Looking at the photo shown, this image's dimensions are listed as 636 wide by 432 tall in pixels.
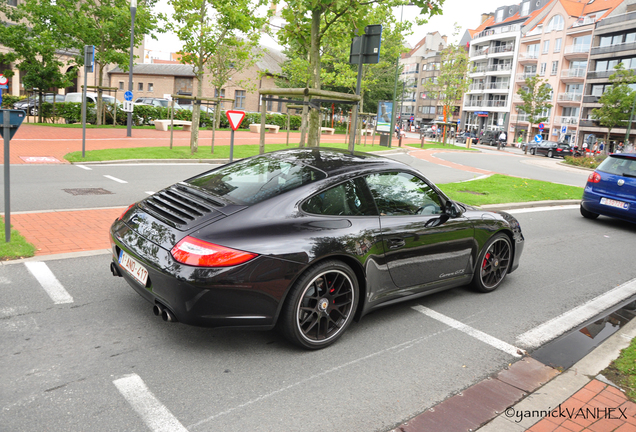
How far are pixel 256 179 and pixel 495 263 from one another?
9.31 ft

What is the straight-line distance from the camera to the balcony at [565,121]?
64.6 meters

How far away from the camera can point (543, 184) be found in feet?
53.5

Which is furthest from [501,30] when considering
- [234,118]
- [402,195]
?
[402,195]

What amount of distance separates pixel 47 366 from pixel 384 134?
3254 cm

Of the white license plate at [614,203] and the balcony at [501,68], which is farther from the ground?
the balcony at [501,68]

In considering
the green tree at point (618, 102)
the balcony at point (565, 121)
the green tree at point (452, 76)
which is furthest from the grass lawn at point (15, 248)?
the balcony at point (565, 121)

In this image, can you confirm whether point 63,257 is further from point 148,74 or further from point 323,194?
point 148,74

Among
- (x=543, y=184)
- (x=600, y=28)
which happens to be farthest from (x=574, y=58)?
(x=543, y=184)

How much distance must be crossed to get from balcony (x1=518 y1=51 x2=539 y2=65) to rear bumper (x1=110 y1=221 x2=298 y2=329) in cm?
7721

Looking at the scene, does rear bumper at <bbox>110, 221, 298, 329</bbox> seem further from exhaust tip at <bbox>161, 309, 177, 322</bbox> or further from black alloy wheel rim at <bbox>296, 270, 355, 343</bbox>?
black alloy wheel rim at <bbox>296, 270, 355, 343</bbox>

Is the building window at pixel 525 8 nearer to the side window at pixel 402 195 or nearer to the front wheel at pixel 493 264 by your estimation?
the front wheel at pixel 493 264

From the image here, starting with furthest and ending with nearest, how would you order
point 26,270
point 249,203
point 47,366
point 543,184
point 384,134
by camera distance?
point 384,134, point 543,184, point 26,270, point 249,203, point 47,366

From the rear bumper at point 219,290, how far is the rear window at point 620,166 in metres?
8.77

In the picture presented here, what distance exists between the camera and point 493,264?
220 inches
